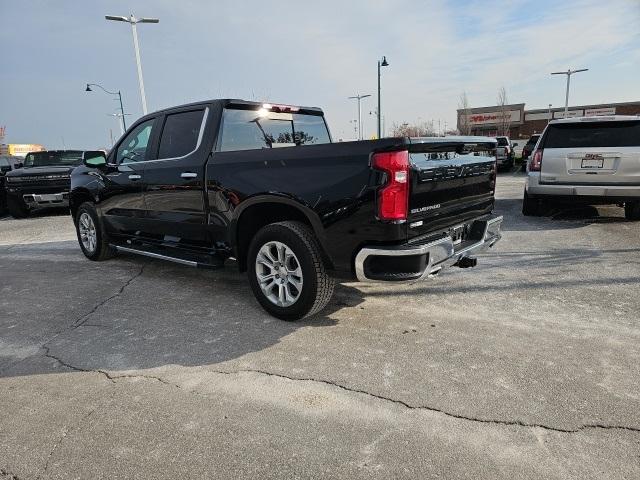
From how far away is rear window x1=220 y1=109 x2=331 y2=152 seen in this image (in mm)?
4344

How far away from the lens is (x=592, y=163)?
7047mm

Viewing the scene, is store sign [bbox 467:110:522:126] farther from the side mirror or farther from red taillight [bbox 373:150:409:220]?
red taillight [bbox 373:150:409:220]

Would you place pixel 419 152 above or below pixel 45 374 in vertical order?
above

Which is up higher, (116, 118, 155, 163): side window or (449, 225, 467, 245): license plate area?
(116, 118, 155, 163): side window

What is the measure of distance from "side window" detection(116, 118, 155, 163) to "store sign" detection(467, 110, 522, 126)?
54825 millimetres

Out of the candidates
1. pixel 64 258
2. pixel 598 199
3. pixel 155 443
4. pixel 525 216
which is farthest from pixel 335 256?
pixel 525 216

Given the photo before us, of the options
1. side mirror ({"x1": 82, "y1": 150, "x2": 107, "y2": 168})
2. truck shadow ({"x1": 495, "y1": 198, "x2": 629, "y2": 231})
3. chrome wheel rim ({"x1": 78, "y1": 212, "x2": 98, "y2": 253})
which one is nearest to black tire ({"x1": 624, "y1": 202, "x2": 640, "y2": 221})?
truck shadow ({"x1": 495, "y1": 198, "x2": 629, "y2": 231})

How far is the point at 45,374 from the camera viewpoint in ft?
10.1

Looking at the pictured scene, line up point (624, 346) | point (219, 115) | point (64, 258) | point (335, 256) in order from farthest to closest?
point (64, 258) < point (219, 115) < point (335, 256) < point (624, 346)

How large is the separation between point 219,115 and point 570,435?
3680mm

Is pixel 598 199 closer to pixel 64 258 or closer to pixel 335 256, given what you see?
pixel 335 256

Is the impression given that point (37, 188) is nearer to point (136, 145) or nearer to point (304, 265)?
point (136, 145)

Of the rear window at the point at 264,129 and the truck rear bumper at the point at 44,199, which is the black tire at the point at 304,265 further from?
the truck rear bumper at the point at 44,199

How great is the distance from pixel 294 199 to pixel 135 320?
180 centimetres
